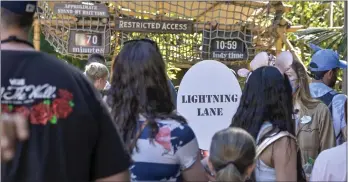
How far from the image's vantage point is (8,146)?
7.98 feet

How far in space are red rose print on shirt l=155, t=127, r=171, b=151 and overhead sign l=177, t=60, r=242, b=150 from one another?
1590 millimetres

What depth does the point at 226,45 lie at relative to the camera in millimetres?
6602

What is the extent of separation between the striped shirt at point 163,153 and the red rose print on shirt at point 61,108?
655 millimetres

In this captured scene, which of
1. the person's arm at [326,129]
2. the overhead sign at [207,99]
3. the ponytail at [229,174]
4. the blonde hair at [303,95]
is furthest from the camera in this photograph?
the blonde hair at [303,95]

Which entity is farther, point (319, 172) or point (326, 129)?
point (326, 129)

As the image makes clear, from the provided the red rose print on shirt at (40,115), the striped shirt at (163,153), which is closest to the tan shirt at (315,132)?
the striped shirt at (163,153)

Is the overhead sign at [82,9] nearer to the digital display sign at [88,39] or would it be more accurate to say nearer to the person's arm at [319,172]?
the digital display sign at [88,39]

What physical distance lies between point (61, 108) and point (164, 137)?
68 cm

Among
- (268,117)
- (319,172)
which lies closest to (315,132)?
(268,117)

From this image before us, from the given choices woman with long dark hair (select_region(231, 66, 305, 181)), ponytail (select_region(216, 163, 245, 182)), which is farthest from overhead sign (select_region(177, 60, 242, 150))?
ponytail (select_region(216, 163, 245, 182))

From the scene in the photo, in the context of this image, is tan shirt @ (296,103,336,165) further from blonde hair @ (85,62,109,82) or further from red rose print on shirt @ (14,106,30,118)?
red rose print on shirt @ (14,106,30,118)

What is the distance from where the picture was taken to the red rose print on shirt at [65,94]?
2393mm

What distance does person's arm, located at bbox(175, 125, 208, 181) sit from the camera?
298cm

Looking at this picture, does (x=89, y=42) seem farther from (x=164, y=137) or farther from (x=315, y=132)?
(x=164, y=137)
